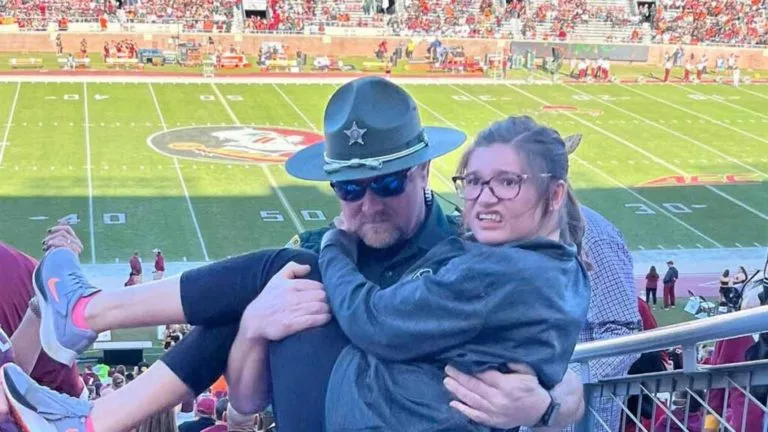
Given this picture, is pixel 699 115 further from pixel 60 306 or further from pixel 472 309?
pixel 472 309

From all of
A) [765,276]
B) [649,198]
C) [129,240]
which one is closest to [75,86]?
[129,240]

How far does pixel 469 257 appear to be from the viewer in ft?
6.92

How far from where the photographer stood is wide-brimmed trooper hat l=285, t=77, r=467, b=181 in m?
2.42

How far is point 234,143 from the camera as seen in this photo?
67.9ft

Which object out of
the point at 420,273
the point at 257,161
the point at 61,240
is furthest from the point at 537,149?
the point at 257,161

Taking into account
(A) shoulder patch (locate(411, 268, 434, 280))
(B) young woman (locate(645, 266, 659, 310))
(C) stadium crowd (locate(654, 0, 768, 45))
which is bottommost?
(B) young woman (locate(645, 266, 659, 310))

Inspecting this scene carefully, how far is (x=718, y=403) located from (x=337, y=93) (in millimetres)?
1483

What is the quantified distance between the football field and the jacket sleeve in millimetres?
12341

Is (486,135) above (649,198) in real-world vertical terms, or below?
above

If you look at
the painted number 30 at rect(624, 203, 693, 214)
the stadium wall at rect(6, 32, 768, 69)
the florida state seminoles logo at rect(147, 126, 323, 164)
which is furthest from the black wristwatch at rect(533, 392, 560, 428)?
the stadium wall at rect(6, 32, 768, 69)

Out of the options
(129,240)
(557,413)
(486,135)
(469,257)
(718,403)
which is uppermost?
(486,135)

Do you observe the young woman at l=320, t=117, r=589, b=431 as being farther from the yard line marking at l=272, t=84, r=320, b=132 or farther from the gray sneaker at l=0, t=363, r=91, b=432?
the yard line marking at l=272, t=84, r=320, b=132

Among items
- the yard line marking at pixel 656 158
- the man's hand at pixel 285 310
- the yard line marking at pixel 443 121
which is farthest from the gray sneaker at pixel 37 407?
the yard line marking at pixel 656 158

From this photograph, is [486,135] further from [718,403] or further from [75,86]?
[75,86]
